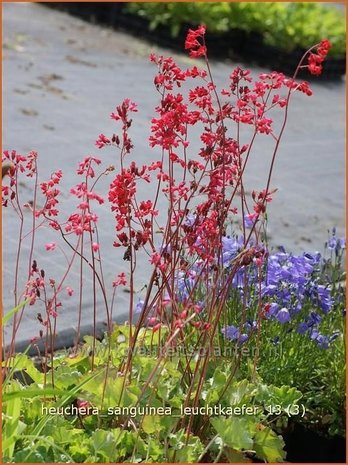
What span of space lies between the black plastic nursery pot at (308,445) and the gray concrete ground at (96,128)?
4.31 feet

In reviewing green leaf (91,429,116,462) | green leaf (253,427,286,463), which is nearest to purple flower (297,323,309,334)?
green leaf (253,427,286,463)

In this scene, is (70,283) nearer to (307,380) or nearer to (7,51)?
(307,380)

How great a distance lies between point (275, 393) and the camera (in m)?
3.09

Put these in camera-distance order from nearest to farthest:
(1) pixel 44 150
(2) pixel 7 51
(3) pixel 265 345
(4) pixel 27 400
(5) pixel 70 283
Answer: (4) pixel 27 400
(3) pixel 265 345
(5) pixel 70 283
(1) pixel 44 150
(2) pixel 7 51

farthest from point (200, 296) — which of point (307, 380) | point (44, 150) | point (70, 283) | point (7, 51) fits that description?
point (7, 51)

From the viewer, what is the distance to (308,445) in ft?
11.8

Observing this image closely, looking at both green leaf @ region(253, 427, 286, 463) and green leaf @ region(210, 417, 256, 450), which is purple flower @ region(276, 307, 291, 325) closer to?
green leaf @ region(253, 427, 286, 463)

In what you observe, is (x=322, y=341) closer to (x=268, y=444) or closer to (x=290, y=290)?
(x=290, y=290)

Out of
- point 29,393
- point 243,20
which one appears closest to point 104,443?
point 29,393

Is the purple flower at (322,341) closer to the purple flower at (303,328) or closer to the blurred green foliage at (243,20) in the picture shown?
the purple flower at (303,328)

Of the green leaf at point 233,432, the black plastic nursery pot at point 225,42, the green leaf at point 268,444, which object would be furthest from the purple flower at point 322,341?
the black plastic nursery pot at point 225,42

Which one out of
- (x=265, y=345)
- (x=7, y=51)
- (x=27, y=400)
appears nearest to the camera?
(x=27, y=400)

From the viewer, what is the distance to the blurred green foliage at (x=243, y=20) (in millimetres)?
11719

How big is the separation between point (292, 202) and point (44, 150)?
1906mm
